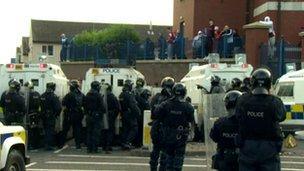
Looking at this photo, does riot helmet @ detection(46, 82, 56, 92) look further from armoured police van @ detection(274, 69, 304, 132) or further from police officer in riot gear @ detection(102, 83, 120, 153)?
armoured police van @ detection(274, 69, 304, 132)

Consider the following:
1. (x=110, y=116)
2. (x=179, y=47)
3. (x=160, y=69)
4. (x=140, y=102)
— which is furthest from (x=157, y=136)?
(x=160, y=69)

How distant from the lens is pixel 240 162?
296 inches

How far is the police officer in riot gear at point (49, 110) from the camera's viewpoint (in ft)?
57.6

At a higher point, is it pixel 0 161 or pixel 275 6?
pixel 275 6

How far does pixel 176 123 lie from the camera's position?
10.3 metres

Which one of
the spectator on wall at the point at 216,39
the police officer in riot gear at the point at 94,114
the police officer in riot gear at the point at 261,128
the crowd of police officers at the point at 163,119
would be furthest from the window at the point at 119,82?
the police officer in riot gear at the point at 261,128

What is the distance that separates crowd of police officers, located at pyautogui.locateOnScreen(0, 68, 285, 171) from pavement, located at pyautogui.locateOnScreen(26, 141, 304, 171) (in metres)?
0.61

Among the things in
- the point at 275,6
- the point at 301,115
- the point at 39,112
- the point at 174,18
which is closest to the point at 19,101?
the point at 39,112

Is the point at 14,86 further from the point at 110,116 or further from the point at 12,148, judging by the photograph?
the point at 12,148

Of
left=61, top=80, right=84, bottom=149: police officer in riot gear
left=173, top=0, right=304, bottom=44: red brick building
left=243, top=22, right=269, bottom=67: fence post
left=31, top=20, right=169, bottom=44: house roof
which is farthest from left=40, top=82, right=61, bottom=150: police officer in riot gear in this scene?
left=31, top=20, right=169, bottom=44: house roof

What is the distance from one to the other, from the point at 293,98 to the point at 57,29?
7887 centimetres

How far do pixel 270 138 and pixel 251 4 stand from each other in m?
30.9

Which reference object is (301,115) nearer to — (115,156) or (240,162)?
(115,156)

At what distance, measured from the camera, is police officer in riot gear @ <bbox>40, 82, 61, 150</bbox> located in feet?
57.6
